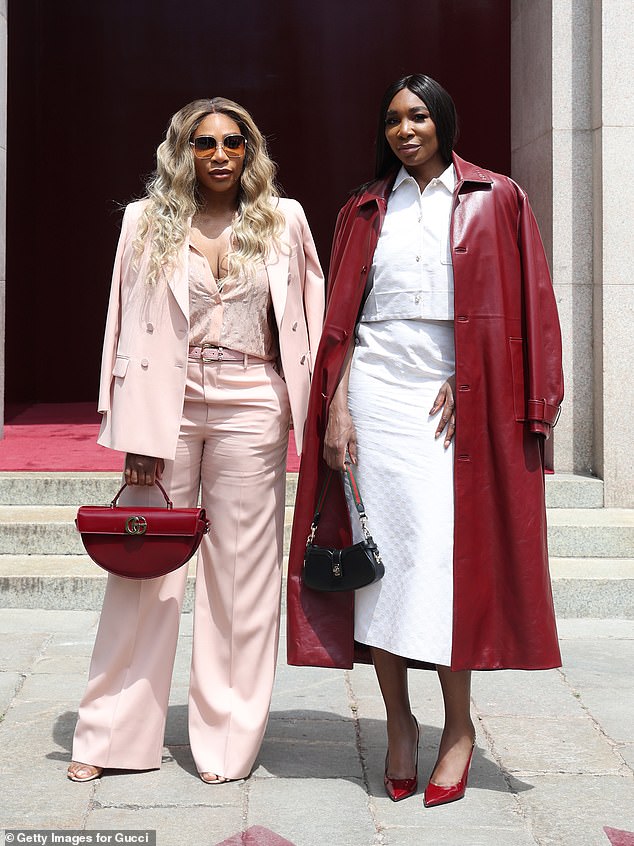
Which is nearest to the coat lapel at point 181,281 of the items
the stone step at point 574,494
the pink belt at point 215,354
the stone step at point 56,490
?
the pink belt at point 215,354

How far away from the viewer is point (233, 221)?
3.65 meters

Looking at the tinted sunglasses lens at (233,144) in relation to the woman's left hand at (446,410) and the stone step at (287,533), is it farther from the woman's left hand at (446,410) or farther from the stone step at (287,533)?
the stone step at (287,533)

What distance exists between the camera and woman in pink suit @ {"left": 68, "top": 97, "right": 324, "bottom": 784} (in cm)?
356

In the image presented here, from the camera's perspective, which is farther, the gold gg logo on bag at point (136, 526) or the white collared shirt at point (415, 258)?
the gold gg logo on bag at point (136, 526)

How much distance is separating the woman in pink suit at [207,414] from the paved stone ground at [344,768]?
18cm

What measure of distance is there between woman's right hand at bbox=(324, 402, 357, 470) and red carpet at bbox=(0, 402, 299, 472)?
374 cm

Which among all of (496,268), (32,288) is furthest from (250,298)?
(32,288)

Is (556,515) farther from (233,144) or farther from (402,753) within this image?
(233,144)

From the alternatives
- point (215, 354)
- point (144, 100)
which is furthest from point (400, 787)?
point (144, 100)

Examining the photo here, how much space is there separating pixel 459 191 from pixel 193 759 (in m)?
1.97

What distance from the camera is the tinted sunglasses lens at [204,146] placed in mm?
3553

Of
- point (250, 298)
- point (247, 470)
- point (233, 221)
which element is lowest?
point (247, 470)

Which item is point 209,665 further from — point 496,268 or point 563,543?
point 563,543

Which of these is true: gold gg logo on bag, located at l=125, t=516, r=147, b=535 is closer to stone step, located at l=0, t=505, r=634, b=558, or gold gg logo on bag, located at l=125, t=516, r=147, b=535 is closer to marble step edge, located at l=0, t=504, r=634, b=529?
stone step, located at l=0, t=505, r=634, b=558
